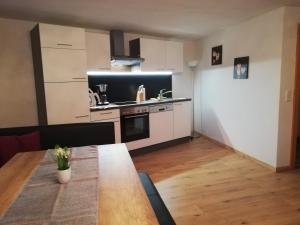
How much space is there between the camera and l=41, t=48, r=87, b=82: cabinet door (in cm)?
287

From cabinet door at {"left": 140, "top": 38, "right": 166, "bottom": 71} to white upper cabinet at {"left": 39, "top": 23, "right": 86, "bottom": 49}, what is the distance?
121 centimetres

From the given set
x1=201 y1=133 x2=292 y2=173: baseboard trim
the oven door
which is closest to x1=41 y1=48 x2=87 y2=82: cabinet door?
the oven door

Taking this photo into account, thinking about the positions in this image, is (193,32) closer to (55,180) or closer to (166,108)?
(166,108)

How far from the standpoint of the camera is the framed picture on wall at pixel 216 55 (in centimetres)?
418

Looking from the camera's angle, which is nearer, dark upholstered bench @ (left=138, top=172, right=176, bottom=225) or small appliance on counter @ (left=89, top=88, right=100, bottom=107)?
dark upholstered bench @ (left=138, top=172, right=176, bottom=225)

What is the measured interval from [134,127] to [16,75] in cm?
196

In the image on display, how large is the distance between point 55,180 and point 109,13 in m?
2.44

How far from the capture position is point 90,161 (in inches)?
62.7

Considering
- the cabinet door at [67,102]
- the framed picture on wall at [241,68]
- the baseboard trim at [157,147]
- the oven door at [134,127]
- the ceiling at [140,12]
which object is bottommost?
the baseboard trim at [157,147]

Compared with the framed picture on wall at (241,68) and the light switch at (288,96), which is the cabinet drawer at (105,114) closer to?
the framed picture on wall at (241,68)

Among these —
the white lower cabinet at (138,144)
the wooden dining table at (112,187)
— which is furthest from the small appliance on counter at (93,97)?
the wooden dining table at (112,187)

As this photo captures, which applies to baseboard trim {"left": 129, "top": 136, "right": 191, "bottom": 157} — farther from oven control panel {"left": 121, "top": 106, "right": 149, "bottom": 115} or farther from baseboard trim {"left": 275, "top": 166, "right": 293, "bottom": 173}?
baseboard trim {"left": 275, "top": 166, "right": 293, "bottom": 173}

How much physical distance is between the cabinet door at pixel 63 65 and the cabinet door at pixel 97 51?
305 mm

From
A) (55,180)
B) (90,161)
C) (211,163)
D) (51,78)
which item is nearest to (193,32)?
(211,163)
